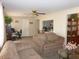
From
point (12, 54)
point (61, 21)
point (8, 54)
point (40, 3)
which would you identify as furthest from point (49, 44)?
point (8, 54)

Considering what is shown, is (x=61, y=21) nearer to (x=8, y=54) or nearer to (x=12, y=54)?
(x=12, y=54)

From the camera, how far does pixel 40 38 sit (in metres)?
6.29

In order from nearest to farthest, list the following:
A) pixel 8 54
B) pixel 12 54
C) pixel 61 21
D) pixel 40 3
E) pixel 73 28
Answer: pixel 8 54 < pixel 12 54 < pixel 40 3 < pixel 61 21 < pixel 73 28

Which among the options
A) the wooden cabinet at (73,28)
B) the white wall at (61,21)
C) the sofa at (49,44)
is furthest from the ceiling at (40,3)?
the wooden cabinet at (73,28)

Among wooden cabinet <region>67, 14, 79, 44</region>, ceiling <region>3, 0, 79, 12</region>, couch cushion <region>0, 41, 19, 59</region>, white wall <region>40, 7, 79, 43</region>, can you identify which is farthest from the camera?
wooden cabinet <region>67, 14, 79, 44</region>

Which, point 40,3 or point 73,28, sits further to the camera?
point 73,28

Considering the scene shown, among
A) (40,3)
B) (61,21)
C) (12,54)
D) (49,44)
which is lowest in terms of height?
(49,44)

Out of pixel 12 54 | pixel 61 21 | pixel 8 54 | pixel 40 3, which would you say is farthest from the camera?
pixel 61 21

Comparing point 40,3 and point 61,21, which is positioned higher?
point 40,3

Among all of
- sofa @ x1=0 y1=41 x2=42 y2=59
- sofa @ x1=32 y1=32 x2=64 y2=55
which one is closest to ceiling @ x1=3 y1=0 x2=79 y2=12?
sofa @ x1=0 y1=41 x2=42 y2=59

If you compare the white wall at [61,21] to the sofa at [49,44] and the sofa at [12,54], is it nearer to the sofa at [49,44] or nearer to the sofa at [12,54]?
the sofa at [49,44]

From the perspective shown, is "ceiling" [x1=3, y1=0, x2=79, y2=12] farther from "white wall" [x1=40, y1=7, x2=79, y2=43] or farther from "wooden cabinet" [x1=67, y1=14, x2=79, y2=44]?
"wooden cabinet" [x1=67, y1=14, x2=79, y2=44]

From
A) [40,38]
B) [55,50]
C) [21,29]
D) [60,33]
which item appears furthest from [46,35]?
[21,29]

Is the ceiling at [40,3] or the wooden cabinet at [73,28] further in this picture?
the wooden cabinet at [73,28]
